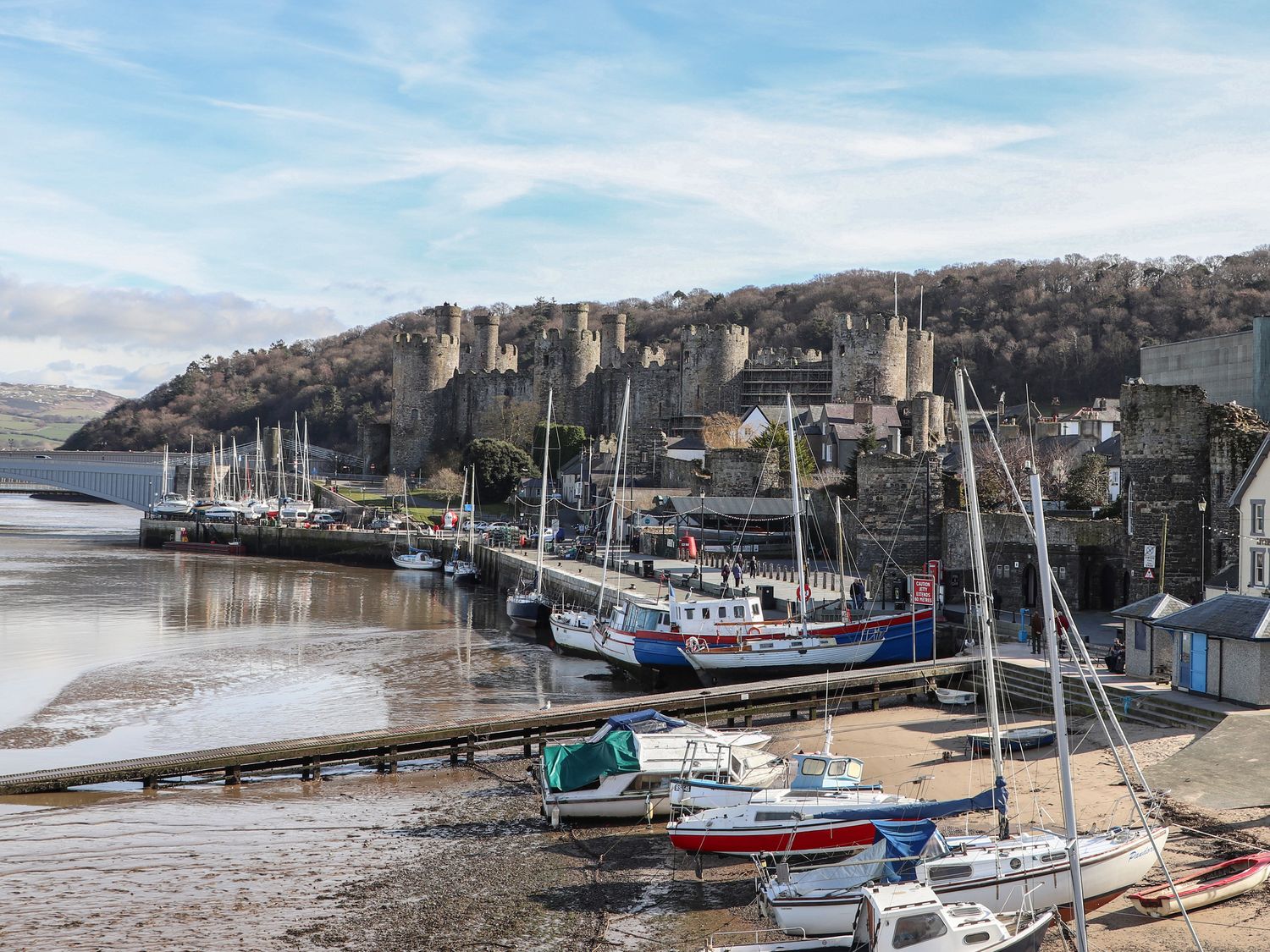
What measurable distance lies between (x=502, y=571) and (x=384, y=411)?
71.0m

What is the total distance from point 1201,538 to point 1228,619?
6.27m

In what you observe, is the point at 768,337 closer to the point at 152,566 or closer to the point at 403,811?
the point at 152,566

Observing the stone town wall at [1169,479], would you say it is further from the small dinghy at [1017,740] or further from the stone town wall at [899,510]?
the small dinghy at [1017,740]

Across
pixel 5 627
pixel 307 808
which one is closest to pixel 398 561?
pixel 5 627

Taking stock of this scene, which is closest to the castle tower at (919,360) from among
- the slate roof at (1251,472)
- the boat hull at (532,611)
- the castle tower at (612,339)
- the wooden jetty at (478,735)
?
the castle tower at (612,339)

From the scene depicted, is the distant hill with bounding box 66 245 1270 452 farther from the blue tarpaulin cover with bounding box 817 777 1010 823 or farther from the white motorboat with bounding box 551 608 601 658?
the blue tarpaulin cover with bounding box 817 777 1010 823

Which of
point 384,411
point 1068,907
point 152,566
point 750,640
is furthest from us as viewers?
point 384,411

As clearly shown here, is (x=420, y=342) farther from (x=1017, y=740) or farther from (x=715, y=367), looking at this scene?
(x=1017, y=740)

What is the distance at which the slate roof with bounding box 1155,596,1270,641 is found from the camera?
663 inches

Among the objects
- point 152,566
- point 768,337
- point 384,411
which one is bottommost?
point 152,566

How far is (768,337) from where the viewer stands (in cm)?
11194

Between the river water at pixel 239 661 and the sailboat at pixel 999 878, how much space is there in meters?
10.7

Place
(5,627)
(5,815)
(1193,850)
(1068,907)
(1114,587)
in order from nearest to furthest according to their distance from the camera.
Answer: (1068,907) → (1193,850) → (5,815) → (1114,587) → (5,627)

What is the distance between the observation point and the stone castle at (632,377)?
215ft
